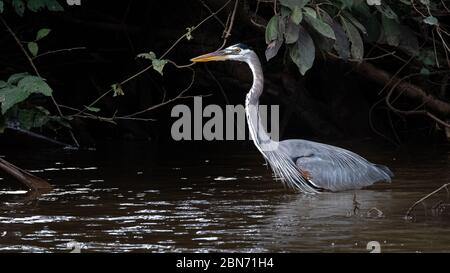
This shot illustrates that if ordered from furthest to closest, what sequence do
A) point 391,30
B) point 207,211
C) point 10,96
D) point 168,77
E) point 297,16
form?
point 168,77 → point 391,30 → point 10,96 → point 207,211 → point 297,16

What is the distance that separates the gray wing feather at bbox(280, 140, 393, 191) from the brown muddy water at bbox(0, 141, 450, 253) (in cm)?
12

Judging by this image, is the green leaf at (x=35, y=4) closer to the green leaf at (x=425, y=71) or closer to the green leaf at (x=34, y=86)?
the green leaf at (x=34, y=86)

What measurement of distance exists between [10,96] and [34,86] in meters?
0.18

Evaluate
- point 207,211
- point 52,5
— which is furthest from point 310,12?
point 52,5

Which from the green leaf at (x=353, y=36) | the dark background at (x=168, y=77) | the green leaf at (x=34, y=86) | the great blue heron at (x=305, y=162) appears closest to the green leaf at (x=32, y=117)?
the green leaf at (x=34, y=86)

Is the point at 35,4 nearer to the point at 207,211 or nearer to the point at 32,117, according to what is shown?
the point at 32,117

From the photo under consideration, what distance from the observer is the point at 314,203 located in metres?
7.39

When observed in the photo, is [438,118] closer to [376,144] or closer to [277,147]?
[376,144]

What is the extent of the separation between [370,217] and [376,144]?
5.11 metres

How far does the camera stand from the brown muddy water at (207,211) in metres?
5.63

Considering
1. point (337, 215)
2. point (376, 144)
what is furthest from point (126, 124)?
point (337, 215)

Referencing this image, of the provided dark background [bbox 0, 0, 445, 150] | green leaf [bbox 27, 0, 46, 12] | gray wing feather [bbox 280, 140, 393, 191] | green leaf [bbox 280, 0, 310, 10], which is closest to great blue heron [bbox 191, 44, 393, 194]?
gray wing feather [bbox 280, 140, 393, 191]

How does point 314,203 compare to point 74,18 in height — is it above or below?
below

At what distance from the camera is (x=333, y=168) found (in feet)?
27.1
